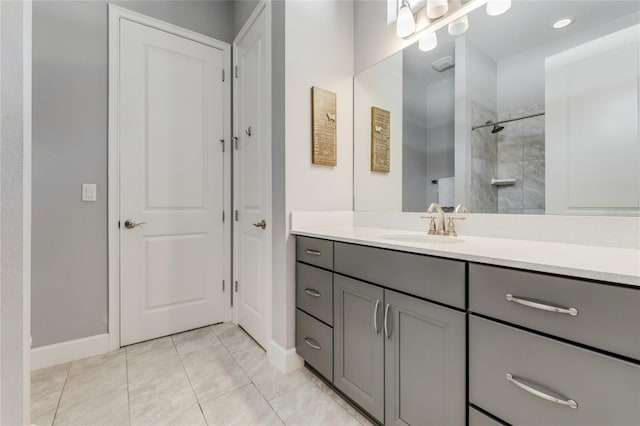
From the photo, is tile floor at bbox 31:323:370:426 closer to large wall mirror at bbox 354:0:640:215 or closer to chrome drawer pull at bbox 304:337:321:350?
chrome drawer pull at bbox 304:337:321:350

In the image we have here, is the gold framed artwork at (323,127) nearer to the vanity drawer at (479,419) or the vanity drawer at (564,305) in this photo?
the vanity drawer at (564,305)

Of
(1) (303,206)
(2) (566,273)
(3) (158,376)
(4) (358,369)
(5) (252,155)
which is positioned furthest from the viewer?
(5) (252,155)

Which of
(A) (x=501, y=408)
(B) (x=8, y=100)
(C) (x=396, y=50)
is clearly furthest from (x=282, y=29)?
(A) (x=501, y=408)

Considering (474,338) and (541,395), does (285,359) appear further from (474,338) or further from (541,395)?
(541,395)

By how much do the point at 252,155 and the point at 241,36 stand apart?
0.99 meters

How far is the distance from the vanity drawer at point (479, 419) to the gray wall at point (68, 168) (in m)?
2.17

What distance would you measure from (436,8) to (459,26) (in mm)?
161

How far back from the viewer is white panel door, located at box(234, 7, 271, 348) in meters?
1.84

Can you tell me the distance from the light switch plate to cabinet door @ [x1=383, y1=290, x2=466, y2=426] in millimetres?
1955

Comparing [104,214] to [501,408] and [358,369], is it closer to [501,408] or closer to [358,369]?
[358,369]

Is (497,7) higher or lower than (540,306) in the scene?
higher

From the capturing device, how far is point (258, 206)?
1953 mm

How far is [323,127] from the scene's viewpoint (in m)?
1.79

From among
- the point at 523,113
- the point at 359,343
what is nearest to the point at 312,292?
the point at 359,343
